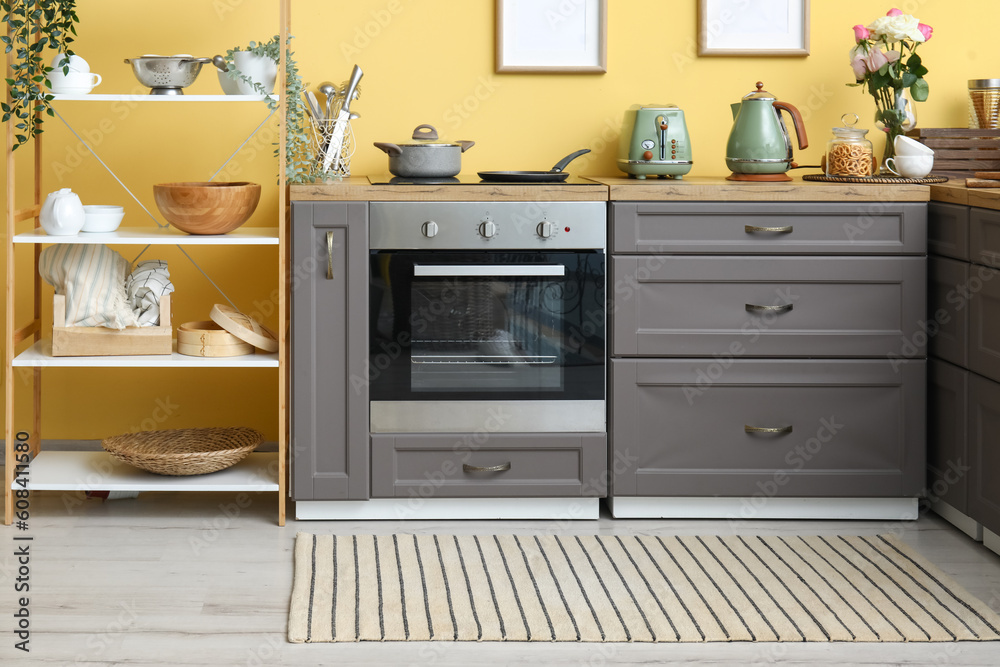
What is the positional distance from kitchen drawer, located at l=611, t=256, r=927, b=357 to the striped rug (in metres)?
0.50

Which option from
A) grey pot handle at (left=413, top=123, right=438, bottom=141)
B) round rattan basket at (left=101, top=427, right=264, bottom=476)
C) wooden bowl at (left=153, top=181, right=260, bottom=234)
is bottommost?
round rattan basket at (left=101, top=427, right=264, bottom=476)

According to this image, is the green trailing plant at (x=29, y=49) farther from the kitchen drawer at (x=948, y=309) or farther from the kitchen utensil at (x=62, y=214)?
the kitchen drawer at (x=948, y=309)

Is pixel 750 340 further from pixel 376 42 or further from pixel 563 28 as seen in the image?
pixel 376 42

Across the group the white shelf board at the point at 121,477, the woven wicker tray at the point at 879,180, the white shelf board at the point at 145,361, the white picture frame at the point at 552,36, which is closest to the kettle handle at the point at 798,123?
the woven wicker tray at the point at 879,180

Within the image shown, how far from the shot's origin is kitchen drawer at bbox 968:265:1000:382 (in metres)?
2.50

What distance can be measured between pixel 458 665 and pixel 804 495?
4.02 ft

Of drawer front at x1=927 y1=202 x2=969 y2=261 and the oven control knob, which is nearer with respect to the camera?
drawer front at x1=927 y1=202 x2=969 y2=261

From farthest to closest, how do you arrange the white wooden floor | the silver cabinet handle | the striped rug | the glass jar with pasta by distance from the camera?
the glass jar with pasta, the silver cabinet handle, the striped rug, the white wooden floor

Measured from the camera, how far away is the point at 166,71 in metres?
2.73

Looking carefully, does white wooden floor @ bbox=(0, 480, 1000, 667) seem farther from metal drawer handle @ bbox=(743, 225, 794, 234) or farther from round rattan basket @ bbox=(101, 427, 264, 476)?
metal drawer handle @ bbox=(743, 225, 794, 234)

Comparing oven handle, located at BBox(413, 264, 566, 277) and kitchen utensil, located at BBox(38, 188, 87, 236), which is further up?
kitchen utensil, located at BBox(38, 188, 87, 236)

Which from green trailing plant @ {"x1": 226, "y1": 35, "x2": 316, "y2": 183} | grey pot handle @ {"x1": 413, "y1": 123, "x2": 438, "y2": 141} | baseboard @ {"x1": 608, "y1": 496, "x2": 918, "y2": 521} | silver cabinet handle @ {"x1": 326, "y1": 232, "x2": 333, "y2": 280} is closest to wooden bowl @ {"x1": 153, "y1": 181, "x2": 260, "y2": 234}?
green trailing plant @ {"x1": 226, "y1": 35, "x2": 316, "y2": 183}

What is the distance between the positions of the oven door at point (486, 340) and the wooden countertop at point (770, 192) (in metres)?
0.20

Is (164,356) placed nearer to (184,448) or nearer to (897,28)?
(184,448)
